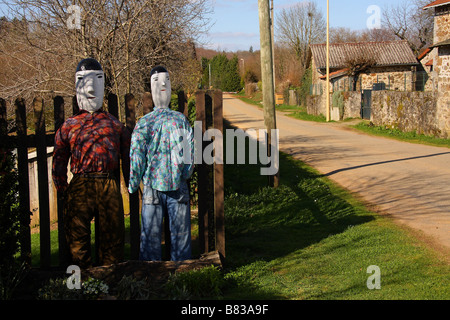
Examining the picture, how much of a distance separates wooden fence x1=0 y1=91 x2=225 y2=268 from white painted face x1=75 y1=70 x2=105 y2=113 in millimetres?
171

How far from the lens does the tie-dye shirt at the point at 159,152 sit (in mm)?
4441

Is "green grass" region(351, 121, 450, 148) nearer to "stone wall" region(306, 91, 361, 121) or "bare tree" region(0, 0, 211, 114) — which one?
"stone wall" region(306, 91, 361, 121)

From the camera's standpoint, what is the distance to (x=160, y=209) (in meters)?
4.57

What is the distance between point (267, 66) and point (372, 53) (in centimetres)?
3336

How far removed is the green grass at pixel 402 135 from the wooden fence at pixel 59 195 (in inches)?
550

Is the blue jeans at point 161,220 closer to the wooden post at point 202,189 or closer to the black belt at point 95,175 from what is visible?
the wooden post at point 202,189

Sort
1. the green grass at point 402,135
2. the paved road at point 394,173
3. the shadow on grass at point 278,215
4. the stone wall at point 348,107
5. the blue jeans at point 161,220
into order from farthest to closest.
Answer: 1. the stone wall at point 348,107
2. the green grass at point 402,135
3. the paved road at point 394,173
4. the shadow on grass at point 278,215
5. the blue jeans at point 161,220

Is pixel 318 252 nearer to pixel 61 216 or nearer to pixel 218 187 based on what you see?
pixel 218 187

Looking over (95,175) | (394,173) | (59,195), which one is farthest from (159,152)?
(394,173)

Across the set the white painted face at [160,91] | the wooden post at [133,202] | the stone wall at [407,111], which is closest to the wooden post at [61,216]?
the wooden post at [133,202]

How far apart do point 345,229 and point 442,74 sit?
1403cm

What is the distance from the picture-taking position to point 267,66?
10445mm
